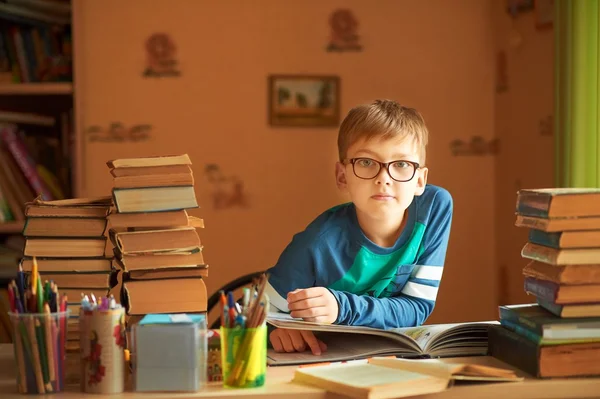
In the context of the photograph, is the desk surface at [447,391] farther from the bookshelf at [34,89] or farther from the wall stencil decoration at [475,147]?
the wall stencil decoration at [475,147]

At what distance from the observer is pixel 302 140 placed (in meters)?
3.30

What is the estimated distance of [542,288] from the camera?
53.9 inches

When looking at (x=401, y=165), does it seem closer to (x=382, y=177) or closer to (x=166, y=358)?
(x=382, y=177)

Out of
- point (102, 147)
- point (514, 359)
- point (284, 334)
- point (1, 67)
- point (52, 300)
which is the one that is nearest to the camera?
point (52, 300)

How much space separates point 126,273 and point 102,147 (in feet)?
6.19

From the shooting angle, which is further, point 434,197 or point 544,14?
point 544,14

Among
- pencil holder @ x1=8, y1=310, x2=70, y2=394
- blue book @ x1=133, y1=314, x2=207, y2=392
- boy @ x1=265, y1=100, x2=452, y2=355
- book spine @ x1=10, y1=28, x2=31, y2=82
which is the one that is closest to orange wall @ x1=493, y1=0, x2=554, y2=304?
boy @ x1=265, y1=100, x2=452, y2=355

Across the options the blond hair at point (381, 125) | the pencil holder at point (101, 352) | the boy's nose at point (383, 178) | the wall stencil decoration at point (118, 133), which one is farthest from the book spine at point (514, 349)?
the wall stencil decoration at point (118, 133)

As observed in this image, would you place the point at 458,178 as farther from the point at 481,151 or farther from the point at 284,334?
the point at 284,334

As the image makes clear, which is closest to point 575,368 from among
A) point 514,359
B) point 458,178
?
point 514,359

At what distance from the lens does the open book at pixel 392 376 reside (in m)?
1.18

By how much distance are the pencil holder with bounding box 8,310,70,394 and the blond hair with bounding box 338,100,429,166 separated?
747 millimetres

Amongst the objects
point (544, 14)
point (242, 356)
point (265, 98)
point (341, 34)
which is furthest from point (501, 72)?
point (242, 356)

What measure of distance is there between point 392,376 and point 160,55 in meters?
2.29
